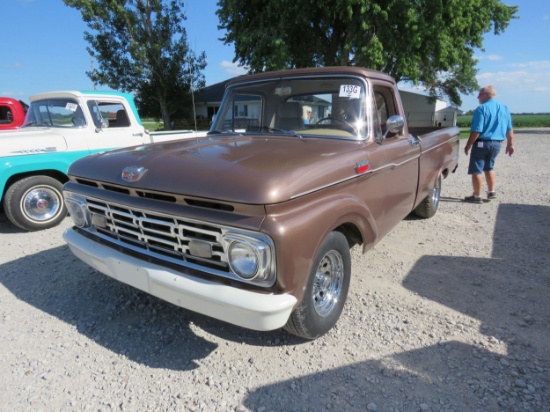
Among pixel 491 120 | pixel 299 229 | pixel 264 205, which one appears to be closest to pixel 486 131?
pixel 491 120

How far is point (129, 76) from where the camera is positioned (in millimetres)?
23266

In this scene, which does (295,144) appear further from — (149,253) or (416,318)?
(416,318)

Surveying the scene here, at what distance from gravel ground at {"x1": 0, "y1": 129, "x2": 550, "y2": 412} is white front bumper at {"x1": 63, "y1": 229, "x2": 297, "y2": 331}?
548 millimetres

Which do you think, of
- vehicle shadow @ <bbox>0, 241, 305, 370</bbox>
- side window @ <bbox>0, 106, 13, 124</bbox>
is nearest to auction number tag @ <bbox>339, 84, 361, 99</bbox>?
vehicle shadow @ <bbox>0, 241, 305, 370</bbox>

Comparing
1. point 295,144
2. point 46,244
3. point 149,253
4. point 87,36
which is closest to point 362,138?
point 295,144

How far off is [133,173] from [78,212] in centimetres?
86

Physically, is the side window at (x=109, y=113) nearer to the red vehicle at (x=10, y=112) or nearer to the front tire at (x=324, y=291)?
the red vehicle at (x=10, y=112)

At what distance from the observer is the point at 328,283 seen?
8.85 ft

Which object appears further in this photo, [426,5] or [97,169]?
[426,5]

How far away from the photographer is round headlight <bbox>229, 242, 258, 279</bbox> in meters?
2.00

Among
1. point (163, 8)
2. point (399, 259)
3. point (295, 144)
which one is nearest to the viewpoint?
point (295, 144)

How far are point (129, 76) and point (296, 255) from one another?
81.5 feet

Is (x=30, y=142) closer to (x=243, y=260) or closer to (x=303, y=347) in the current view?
(x=243, y=260)

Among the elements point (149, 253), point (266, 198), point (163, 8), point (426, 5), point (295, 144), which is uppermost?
point (163, 8)
